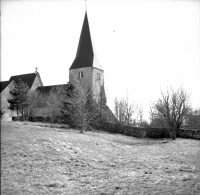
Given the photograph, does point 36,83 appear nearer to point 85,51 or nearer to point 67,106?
point 85,51

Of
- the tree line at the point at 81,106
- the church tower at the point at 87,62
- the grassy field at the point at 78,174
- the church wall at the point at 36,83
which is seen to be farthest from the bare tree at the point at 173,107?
the church wall at the point at 36,83

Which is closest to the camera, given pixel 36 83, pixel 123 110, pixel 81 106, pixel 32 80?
pixel 81 106

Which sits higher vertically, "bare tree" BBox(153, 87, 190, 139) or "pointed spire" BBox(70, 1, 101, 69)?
"pointed spire" BBox(70, 1, 101, 69)

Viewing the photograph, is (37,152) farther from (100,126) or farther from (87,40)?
(87,40)

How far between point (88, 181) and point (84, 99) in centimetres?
1347

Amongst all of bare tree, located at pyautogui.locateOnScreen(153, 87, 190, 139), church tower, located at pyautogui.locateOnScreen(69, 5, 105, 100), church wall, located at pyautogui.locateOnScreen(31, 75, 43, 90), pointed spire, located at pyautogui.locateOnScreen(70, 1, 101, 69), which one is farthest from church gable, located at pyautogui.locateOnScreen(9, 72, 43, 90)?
bare tree, located at pyautogui.locateOnScreen(153, 87, 190, 139)

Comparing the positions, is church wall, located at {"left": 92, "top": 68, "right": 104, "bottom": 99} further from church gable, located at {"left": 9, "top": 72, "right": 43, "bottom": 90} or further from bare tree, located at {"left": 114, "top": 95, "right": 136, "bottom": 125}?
church gable, located at {"left": 9, "top": 72, "right": 43, "bottom": 90}

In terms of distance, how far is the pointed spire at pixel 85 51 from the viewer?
41969 millimetres

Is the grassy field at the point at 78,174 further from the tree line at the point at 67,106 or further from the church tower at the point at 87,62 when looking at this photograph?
the church tower at the point at 87,62

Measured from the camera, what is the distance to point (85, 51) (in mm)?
43125

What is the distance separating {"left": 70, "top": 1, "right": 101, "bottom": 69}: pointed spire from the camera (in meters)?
42.0

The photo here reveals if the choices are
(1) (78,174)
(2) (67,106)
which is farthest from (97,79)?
(1) (78,174)

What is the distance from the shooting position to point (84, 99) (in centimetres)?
2002

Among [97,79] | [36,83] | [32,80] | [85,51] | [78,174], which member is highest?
[85,51]
